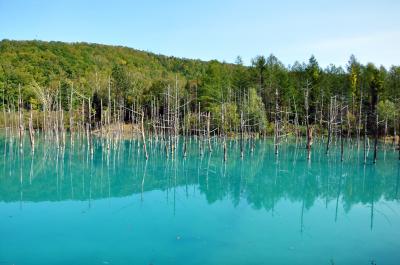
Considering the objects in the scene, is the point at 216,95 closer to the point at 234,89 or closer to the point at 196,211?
the point at 234,89

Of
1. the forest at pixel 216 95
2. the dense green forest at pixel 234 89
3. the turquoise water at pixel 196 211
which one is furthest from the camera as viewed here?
the dense green forest at pixel 234 89

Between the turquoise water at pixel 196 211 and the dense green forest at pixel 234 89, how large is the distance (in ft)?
53.9

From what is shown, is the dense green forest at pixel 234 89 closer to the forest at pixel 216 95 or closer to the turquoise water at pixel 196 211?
the forest at pixel 216 95

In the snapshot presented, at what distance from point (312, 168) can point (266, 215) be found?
12739mm

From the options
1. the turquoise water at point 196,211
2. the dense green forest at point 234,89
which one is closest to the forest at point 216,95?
the dense green forest at point 234,89

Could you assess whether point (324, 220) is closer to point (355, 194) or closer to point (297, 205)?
point (297, 205)

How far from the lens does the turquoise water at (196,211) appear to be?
37.0ft

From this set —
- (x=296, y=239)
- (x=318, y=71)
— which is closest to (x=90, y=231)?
(x=296, y=239)

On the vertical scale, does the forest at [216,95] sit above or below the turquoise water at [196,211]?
above

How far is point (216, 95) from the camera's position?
51.1 meters

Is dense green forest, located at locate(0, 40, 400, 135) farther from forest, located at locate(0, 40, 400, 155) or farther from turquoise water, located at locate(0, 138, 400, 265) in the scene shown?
turquoise water, located at locate(0, 138, 400, 265)

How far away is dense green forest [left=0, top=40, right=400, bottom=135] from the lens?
47406 mm

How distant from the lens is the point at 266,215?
15938 millimetres

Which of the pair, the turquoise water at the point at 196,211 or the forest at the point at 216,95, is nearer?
the turquoise water at the point at 196,211
